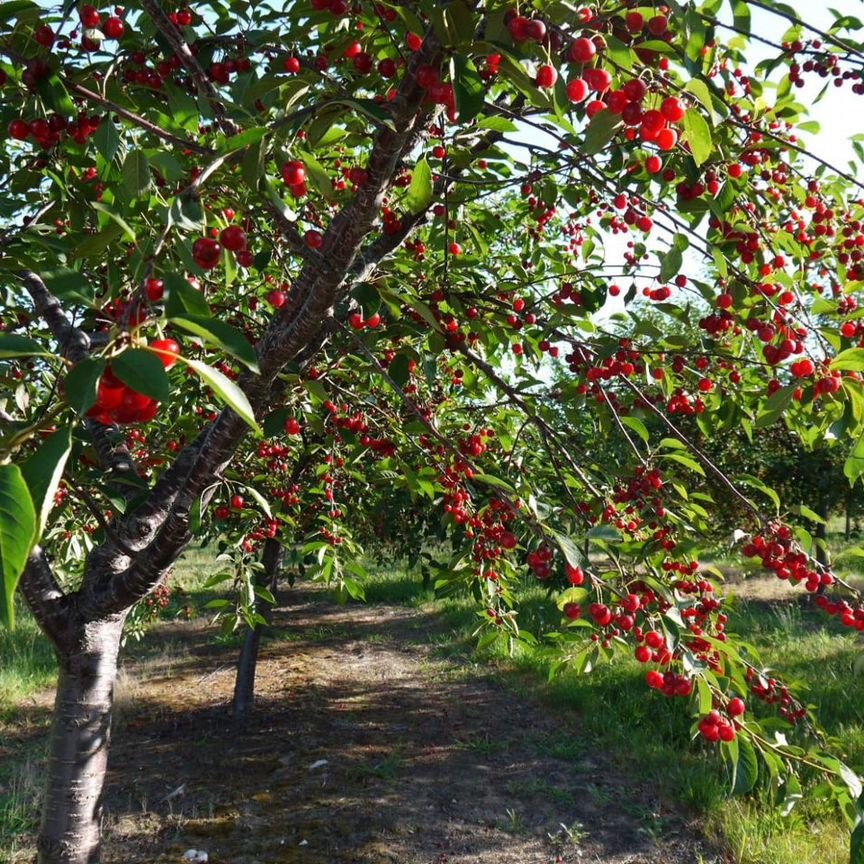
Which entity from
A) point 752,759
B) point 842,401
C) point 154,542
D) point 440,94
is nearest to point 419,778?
point 154,542

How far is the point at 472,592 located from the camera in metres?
3.32

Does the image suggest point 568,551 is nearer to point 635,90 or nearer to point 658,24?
point 635,90

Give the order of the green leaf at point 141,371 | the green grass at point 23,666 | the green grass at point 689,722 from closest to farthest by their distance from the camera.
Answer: the green leaf at point 141,371
the green grass at point 689,722
the green grass at point 23,666

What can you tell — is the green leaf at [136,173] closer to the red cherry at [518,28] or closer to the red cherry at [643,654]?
the red cherry at [518,28]

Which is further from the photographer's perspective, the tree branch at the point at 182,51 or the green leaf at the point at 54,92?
the green leaf at the point at 54,92

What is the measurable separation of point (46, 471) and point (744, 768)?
1734mm

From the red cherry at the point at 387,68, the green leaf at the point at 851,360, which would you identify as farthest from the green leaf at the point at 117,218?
the green leaf at the point at 851,360

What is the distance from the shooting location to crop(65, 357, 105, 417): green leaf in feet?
2.32

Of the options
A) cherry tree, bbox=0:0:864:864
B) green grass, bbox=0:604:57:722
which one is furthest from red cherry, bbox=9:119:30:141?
green grass, bbox=0:604:57:722

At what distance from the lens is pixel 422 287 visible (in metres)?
2.93

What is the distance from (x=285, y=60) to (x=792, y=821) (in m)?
5.02

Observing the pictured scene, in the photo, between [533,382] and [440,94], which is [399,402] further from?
[440,94]

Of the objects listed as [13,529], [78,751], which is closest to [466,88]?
[13,529]

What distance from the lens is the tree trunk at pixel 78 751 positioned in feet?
8.57
